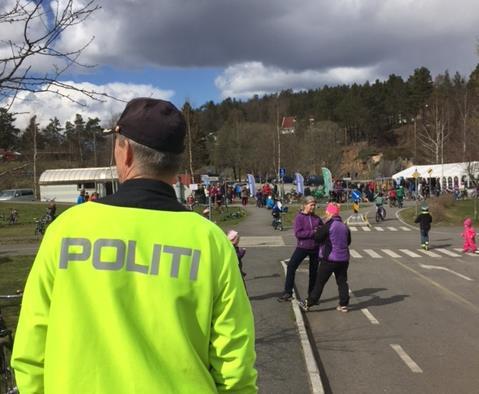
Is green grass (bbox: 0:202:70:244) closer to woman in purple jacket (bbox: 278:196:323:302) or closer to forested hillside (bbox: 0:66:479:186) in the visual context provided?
forested hillside (bbox: 0:66:479:186)

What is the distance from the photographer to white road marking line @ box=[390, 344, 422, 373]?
21.0 feet

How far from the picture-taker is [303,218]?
9.89 metres

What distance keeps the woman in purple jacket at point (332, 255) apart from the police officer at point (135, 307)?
25.4ft

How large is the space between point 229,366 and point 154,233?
0.50 metres

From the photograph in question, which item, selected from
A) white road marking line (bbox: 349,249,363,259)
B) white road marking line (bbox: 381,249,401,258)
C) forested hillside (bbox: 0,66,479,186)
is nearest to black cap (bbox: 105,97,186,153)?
white road marking line (bbox: 349,249,363,259)

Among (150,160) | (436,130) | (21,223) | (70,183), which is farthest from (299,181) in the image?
(150,160)

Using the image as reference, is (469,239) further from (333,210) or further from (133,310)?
(133,310)

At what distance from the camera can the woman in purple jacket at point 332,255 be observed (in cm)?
944

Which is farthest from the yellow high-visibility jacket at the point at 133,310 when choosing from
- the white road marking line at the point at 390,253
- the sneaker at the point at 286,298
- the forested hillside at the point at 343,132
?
the forested hillside at the point at 343,132

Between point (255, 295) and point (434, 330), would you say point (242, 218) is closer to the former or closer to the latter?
point (255, 295)

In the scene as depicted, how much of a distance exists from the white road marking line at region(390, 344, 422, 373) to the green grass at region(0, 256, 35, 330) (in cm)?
487

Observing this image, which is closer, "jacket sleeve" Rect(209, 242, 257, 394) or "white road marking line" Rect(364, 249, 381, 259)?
"jacket sleeve" Rect(209, 242, 257, 394)

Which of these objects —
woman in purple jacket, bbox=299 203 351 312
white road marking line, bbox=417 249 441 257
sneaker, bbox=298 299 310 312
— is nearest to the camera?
woman in purple jacket, bbox=299 203 351 312

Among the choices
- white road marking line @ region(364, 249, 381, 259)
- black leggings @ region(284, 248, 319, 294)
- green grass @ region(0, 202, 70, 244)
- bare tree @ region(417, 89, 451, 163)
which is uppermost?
bare tree @ region(417, 89, 451, 163)
